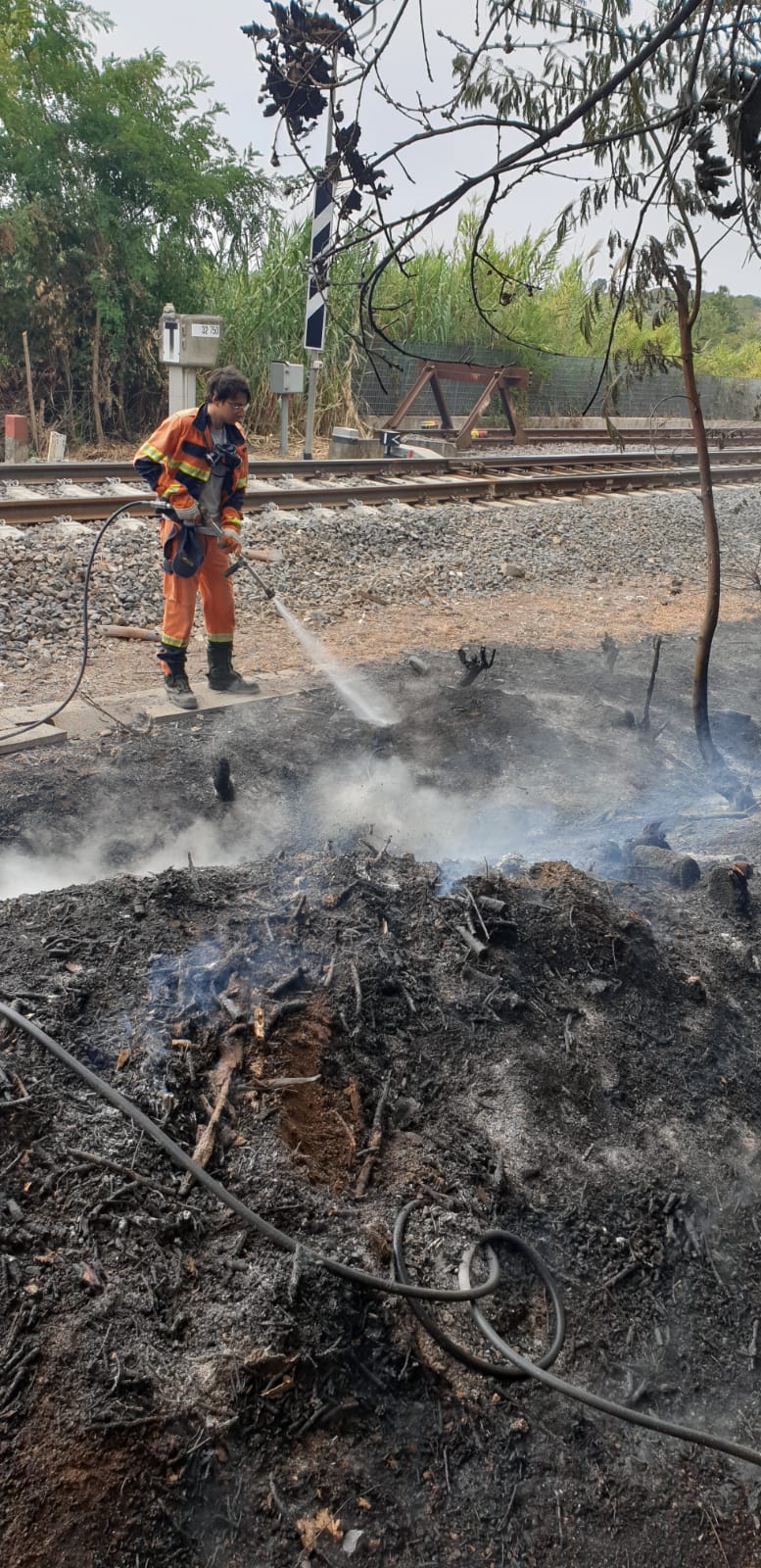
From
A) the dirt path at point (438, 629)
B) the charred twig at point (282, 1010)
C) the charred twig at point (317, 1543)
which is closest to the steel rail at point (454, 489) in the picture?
the dirt path at point (438, 629)

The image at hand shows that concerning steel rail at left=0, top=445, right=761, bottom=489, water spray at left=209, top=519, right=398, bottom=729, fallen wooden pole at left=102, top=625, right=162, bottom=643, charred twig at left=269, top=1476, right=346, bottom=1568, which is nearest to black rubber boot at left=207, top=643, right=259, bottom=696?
water spray at left=209, top=519, right=398, bottom=729

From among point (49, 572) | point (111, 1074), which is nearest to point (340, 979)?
point (111, 1074)

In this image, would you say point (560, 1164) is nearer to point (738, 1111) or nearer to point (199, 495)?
point (738, 1111)

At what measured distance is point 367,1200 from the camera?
2.86 metres

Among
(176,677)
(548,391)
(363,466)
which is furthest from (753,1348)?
(548,391)

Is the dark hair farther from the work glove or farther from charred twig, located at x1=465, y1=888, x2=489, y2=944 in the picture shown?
charred twig, located at x1=465, y1=888, x2=489, y2=944

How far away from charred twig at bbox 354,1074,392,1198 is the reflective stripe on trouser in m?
4.05

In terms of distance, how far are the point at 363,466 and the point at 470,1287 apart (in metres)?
11.6

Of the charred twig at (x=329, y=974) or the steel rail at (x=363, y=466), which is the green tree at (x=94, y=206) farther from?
the charred twig at (x=329, y=974)

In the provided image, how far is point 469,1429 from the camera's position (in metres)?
2.46

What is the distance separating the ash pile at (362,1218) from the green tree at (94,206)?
13.0 metres

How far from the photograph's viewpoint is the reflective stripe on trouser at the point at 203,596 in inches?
253

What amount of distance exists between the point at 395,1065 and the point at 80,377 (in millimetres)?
14296

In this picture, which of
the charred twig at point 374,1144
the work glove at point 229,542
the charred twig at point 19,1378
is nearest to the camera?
the charred twig at point 19,1378
